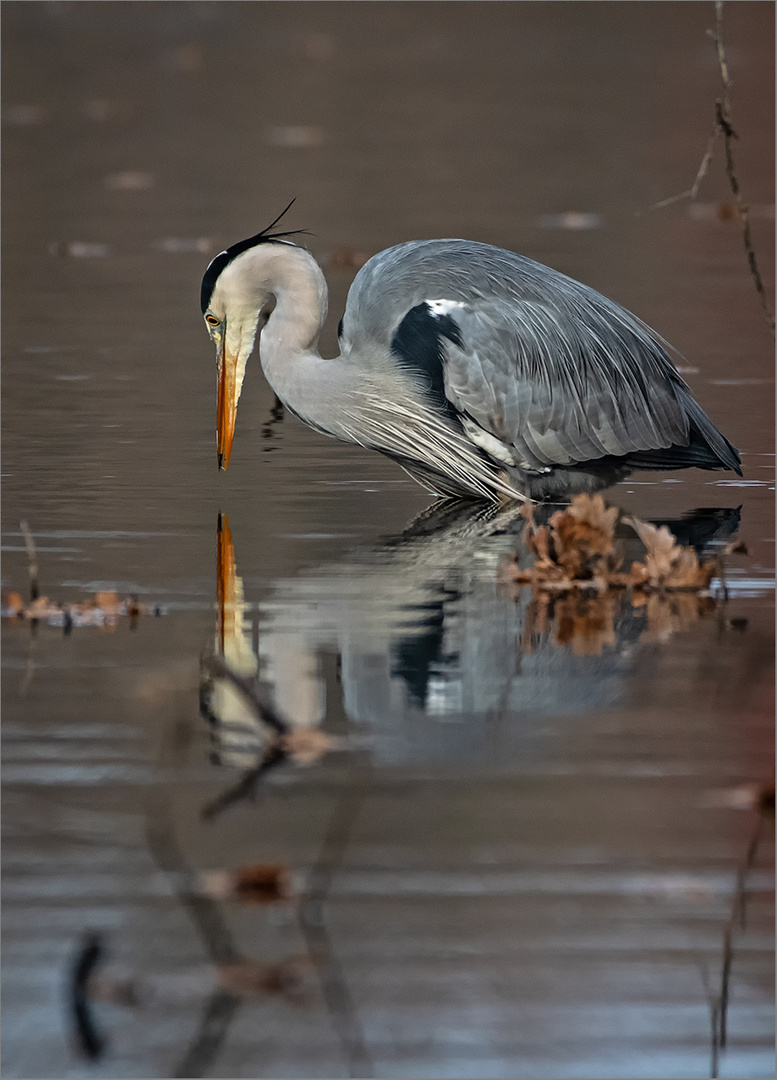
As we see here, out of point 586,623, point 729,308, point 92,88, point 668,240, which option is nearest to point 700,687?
point 586,623

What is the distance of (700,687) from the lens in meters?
6.21

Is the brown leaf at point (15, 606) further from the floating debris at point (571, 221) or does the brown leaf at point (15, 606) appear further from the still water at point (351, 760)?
the floating debris at point (571, 221)

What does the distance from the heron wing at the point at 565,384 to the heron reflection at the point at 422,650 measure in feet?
3.33

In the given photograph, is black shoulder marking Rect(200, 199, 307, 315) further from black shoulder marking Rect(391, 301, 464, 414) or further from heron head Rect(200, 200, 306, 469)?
black shoulder marking Rect(391, 301, 464, 414)

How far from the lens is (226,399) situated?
31.2 feet

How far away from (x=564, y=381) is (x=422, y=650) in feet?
10.3

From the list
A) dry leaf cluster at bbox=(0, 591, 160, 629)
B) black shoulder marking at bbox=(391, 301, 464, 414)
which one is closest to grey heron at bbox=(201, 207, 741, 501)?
black shoulder marking at bbox=(391, 301, 464, 414)

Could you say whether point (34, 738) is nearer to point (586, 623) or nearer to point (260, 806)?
point (260, 806)

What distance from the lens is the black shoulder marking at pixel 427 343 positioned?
9.15 metres

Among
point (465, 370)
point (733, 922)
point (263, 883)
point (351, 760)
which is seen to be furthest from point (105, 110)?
point (733, 922)

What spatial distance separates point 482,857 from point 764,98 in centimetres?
2625

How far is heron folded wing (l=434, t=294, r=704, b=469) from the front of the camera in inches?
362

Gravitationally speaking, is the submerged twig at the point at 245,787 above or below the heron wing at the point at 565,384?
below

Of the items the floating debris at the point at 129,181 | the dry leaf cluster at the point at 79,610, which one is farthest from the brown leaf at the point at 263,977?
the floating debris at the point at 129,181
